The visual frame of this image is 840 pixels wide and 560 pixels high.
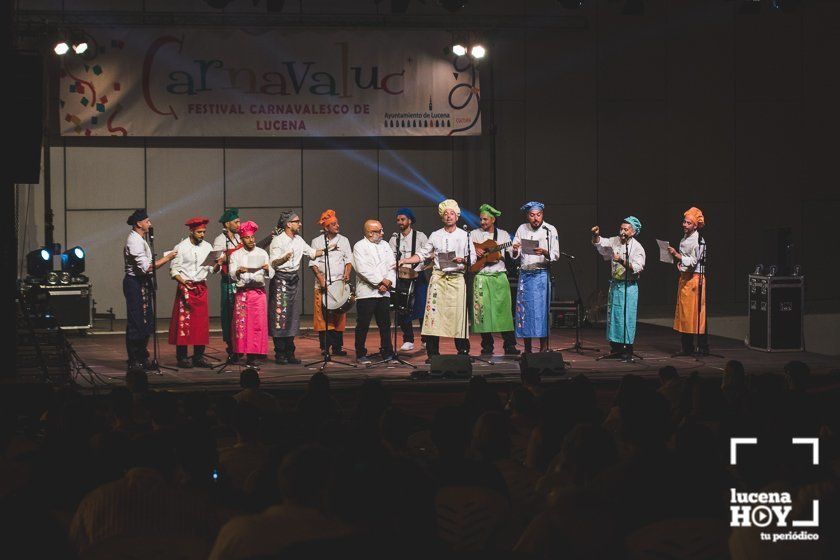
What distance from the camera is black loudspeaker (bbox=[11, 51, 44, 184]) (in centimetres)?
849

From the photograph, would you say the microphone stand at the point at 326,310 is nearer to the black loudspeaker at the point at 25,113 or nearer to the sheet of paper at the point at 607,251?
the sheet of paper at the point at 607,251

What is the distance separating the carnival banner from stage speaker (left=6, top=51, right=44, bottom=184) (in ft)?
19.0

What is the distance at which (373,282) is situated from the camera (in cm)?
1106

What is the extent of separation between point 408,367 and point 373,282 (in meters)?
0.92

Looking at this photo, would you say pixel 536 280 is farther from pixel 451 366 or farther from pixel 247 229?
pixel 247 229

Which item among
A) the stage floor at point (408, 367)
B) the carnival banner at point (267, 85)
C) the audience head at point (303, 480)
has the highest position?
the carnival banner at point (267, 85)

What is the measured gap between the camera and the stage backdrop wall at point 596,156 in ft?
50.5

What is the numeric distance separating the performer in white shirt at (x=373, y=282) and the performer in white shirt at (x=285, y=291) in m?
0.60

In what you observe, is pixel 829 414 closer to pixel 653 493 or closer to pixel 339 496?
pixel 653 493

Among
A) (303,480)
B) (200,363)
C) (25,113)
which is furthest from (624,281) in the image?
(303,480)

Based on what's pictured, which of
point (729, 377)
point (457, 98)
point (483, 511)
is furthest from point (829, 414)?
point (457, 98)

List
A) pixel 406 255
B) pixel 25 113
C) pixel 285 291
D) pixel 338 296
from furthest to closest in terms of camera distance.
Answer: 1. pixel 406 255
2. pixel 338 296
3. pixel 285 291
4. pixel 25 113

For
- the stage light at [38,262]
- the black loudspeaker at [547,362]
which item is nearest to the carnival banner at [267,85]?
the stage light at [38,262]

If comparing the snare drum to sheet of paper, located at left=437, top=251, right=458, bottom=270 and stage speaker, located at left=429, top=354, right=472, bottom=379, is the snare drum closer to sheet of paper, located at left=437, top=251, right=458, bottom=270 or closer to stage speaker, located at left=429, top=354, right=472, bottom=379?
sheet of paper, located at left=437, top=251, right=458, bottom=270
